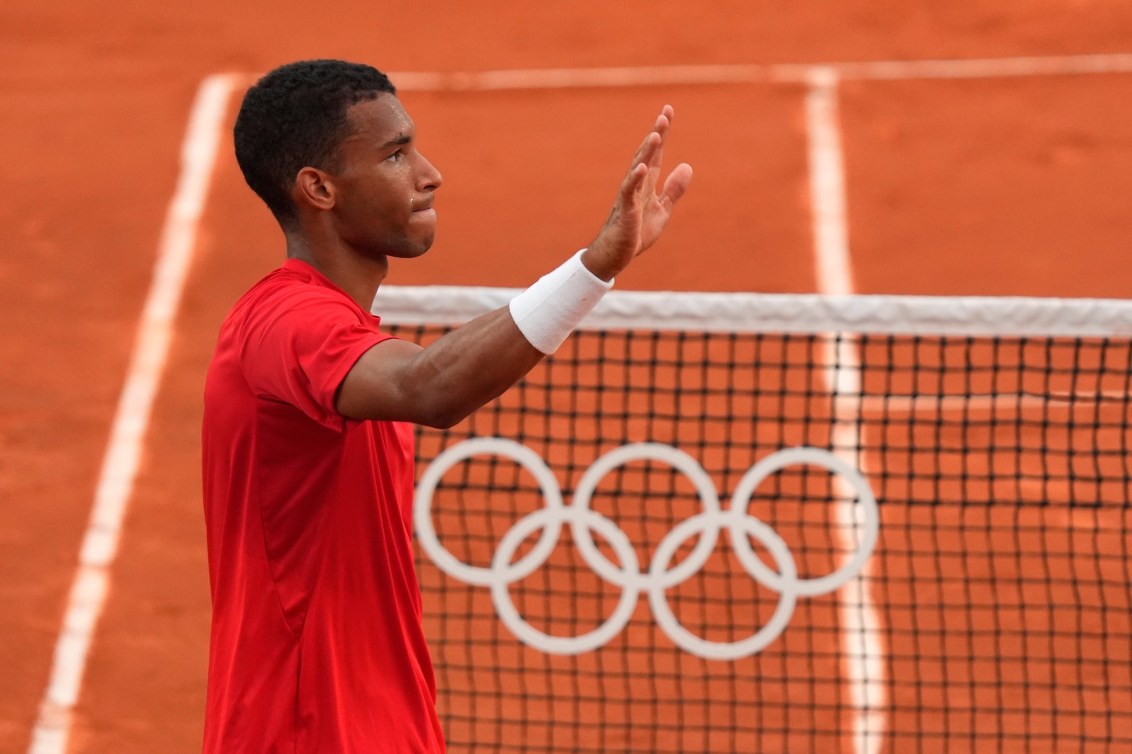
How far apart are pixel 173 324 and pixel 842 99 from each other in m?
5.06

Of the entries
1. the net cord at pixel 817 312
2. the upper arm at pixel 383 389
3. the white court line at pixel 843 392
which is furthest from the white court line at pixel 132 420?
the upper arm at pixel 383 389

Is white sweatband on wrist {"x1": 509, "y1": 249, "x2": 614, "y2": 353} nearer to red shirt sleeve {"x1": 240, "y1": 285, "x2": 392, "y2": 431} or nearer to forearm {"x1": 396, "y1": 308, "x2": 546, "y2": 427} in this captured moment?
forearm {"x1": 396, "y1": 308, "x2": 546, "y2": 427}

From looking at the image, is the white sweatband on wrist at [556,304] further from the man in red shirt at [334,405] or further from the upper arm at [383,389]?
the upper arm at [383,389]

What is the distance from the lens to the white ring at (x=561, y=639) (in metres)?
5.94

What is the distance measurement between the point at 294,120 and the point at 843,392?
17.8 ft

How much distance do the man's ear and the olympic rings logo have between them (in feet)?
9.59

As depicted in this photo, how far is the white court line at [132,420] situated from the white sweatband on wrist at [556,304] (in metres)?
4.57

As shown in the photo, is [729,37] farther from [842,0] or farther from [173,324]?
[173,324]

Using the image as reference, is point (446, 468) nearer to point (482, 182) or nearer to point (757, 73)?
point (482, 182)

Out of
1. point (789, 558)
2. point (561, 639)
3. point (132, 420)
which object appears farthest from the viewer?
point (132, 420)

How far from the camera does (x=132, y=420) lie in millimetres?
8367

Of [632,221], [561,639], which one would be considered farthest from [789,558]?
[632,221]

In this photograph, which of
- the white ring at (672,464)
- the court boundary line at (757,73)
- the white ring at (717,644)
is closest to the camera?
the white ring at (672,464)

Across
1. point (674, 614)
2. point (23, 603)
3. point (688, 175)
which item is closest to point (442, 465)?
point (674, 614)
